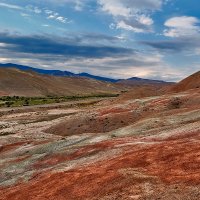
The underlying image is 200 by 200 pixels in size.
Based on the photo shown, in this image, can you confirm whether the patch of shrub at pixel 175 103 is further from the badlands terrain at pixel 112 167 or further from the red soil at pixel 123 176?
the red soil at pixel 123 176

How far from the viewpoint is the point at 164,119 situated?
8250cm

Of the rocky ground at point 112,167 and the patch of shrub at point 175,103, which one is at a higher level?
the patch of shrub at point 175,103

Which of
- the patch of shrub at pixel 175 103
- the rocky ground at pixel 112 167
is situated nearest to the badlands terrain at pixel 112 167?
the rocky ground at pixel 112 167

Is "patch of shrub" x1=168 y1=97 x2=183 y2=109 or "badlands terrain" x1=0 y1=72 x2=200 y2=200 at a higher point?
"patch of shrub" x1=168 y1=97 x2=183 y2=109

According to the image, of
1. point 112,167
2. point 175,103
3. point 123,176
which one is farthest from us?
point 175,103

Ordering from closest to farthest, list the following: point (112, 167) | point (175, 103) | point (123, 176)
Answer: point (123, 176)
point (112, 167)
point (175, 103)

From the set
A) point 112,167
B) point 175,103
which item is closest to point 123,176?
point 112,167

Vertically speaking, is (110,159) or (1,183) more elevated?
(110,159)

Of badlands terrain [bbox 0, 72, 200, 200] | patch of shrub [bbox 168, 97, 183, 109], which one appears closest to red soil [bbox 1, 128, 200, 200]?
badlands terrain [bbox 0, 72, 200, 200]

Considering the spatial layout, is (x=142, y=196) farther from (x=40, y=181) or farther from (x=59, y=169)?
(x=59, y=169)

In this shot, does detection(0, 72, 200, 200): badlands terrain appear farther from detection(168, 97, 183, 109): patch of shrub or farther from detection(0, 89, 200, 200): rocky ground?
detection(168, 97, 183, 109): patch of shrub

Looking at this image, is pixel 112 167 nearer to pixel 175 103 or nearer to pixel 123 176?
pixel 123 176

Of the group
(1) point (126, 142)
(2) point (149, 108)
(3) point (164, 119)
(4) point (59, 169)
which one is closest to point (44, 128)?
(2) point (149, 108)

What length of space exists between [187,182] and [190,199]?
11.9ft
